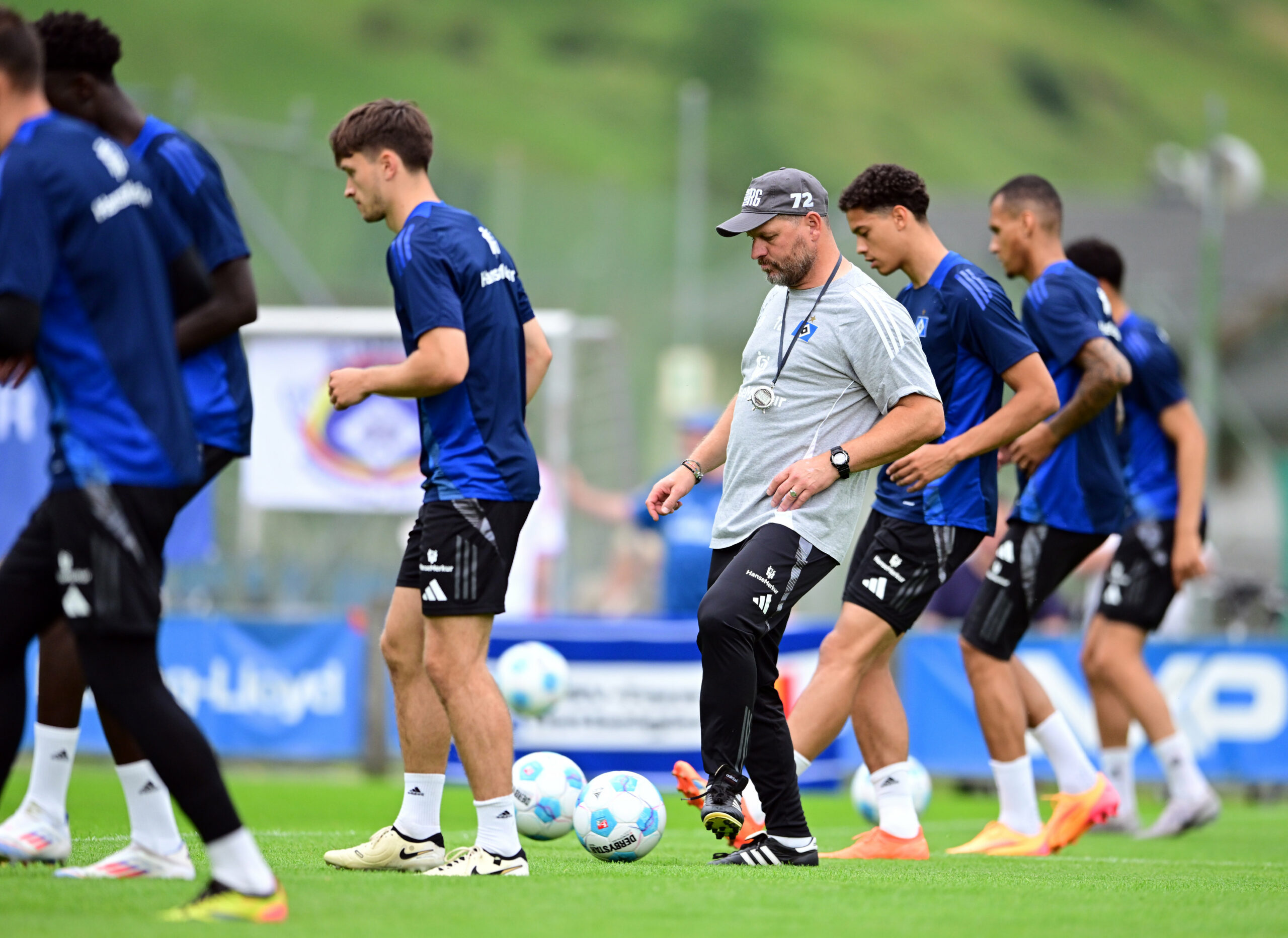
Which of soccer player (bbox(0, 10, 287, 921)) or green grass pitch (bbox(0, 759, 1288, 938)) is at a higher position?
soccer player (bbox(0, 10, 287, 921))

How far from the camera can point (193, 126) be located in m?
16.5

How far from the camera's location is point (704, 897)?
5.08 meters

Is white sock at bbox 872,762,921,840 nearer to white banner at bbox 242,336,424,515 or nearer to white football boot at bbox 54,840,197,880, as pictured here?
white football boot at bbox 54,840,197,880

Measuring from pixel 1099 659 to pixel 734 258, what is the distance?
554 inches

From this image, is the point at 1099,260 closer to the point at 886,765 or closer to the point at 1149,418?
the point at 1149,418

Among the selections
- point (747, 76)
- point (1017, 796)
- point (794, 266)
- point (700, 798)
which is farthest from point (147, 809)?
point (747, 76)

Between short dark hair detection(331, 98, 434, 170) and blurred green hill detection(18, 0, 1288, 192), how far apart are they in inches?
2833

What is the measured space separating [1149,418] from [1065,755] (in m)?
2.15

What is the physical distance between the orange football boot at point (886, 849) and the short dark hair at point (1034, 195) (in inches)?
111

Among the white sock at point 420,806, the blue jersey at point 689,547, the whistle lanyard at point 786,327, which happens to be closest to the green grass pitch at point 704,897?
the white sock at point 420,806

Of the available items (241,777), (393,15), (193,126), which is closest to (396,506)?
(241,777)

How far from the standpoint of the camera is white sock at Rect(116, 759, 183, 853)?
17.1ft

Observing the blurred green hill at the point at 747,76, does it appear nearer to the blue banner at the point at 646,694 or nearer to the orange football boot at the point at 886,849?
the blue banner at the point at 646,694

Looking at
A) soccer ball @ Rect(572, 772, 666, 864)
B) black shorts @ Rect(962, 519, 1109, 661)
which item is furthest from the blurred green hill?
soccer ball @ Rect(572, 772, 666, 864)
